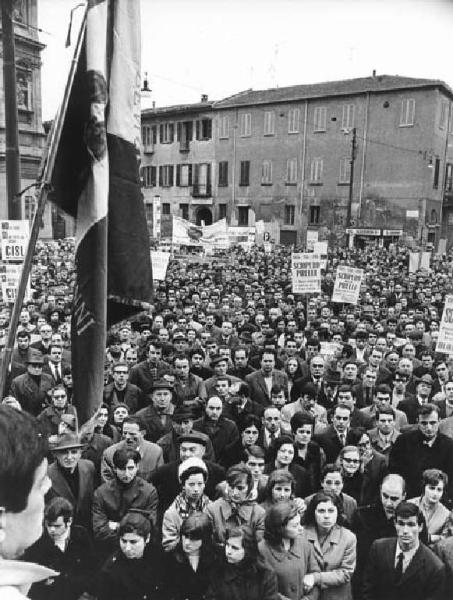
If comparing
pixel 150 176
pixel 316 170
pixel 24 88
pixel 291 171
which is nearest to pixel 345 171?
pixel 316 170

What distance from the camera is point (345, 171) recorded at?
35656 millimetres

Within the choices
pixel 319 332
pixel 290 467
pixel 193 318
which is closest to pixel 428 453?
pixel 290 467

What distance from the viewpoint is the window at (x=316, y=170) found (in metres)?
36.8

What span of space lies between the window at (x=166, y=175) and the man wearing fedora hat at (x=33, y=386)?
38.1m

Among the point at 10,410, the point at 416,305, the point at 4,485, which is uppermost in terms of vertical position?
the point at 10,410

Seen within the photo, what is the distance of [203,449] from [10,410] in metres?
3.23

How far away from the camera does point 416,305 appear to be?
13688mm

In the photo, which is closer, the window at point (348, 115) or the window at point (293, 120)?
the window at point (348, 115)

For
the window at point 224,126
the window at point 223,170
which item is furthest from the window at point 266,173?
the window at point 224,126

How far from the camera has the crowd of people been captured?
329cm

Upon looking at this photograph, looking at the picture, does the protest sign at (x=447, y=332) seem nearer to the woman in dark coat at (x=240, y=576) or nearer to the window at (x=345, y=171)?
the woman in dark coat at (x=240, y=576)

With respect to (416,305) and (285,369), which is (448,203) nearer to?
(416,305)

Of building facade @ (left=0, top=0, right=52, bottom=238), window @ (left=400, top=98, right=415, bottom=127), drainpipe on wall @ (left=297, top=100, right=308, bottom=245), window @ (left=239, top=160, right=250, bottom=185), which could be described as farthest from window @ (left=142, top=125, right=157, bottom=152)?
building facade @ (left=0, top=0, right=52, bottom=238)

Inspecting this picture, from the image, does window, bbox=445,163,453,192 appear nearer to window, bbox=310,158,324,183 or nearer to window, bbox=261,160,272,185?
window, bbox=310,158,324,183
